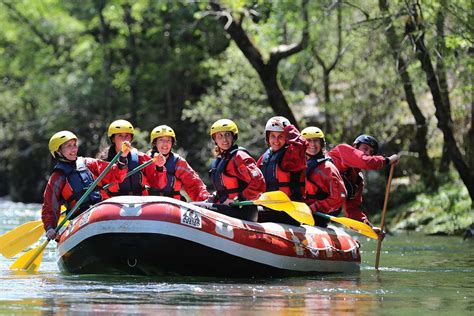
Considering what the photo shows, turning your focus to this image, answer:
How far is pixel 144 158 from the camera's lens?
36.5 feet

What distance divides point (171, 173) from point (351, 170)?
199cm

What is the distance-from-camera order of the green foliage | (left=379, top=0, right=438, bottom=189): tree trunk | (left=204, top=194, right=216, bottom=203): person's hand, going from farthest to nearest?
1. the green foliage
2. (left=379, top=0, right=438, bottom=189): tree trunk
3. (left=204, top=194, right=216, bottom=203): person's hand

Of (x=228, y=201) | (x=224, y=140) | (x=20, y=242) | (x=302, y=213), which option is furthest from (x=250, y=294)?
(x=20, y=242)

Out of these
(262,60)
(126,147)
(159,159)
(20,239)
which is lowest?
(20,239)

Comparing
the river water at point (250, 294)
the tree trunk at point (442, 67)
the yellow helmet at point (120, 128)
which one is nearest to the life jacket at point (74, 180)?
the yellow helmet at point (120, 128)

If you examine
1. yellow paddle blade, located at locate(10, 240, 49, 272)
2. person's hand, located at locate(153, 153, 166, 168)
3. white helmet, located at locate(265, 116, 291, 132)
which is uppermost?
white helmet, located at locate(265, 116, 291, 132)

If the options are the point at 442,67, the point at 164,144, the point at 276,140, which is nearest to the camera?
the point at 276,140

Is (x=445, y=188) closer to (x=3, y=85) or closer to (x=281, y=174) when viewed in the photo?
(x=281, y=174)

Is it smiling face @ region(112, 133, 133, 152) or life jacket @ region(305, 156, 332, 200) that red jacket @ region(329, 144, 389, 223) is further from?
smiling face @ region(112, 133, 133, 152)

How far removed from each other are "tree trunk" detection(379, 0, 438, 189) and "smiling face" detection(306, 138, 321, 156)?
530cm

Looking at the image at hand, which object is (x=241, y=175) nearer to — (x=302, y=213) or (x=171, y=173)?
(x=302, y=213)

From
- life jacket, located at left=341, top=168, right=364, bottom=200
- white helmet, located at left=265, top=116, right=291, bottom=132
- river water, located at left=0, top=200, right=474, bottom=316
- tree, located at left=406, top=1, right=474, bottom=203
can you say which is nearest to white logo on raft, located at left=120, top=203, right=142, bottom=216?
river water, located at left=0, top=200, right=474, bottom=316

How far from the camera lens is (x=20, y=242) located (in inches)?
449

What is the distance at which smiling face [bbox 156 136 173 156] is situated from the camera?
454 inches
